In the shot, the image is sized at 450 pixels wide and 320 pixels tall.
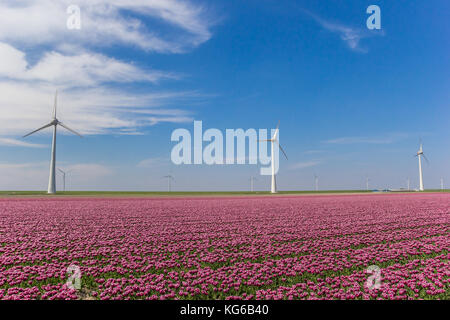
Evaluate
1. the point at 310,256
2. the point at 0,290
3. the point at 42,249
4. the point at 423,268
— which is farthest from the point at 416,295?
the point at 42,249

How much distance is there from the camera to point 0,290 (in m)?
8.21
